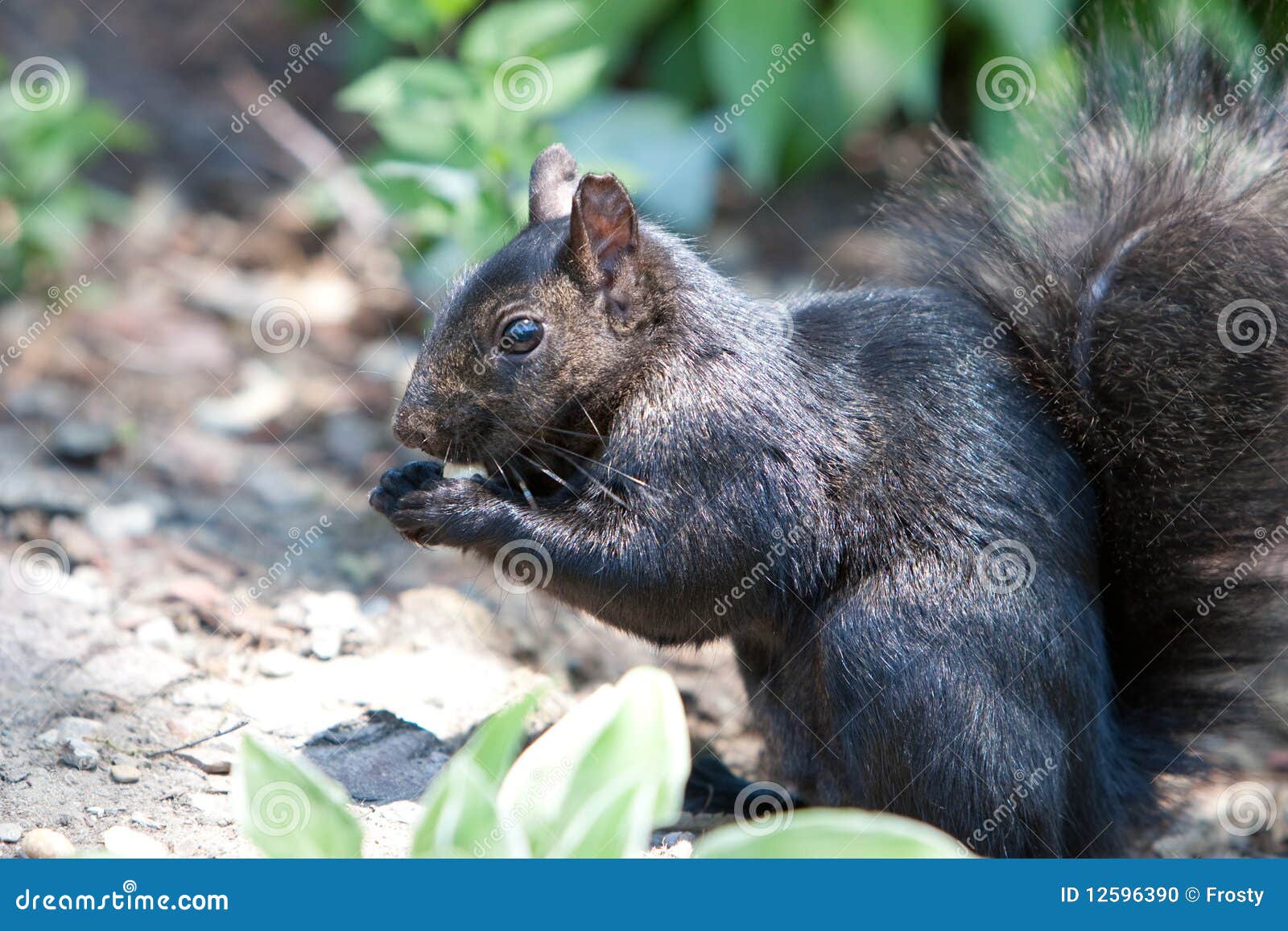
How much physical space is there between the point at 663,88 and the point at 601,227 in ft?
10.2

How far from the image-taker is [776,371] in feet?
8.49

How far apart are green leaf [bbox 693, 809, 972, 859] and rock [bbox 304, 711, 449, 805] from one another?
111 centimetres

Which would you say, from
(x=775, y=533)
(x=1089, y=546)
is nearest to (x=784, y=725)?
(x=775, y=533)

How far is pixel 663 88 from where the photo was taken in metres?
5.51

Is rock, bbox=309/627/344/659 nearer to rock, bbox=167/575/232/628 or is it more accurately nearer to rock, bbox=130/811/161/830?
rock, bbox=167/575/232/628

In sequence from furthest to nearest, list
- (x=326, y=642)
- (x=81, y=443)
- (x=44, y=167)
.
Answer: (x=44, y=167) < (x=81, y=443) < (x=326, y=642)

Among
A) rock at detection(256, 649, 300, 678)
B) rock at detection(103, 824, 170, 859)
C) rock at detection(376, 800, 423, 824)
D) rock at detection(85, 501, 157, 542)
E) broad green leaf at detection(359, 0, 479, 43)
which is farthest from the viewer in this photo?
broad green leaf at detection(359, 0, 479, 43)

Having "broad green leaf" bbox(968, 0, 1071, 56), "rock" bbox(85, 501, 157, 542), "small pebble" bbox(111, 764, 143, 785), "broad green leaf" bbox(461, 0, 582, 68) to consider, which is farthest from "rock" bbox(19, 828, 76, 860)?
"broad green leaf" bbox(968, 0, 1071, 56)

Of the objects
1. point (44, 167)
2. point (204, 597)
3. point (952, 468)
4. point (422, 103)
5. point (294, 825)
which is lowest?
point (204, 597)

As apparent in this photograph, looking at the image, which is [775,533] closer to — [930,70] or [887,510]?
[887,510]

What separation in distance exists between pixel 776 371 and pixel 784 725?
0.76 m

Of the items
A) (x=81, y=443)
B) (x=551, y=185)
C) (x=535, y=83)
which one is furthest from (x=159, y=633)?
(x=535, y=83)

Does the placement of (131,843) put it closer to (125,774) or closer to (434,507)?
(125,774)

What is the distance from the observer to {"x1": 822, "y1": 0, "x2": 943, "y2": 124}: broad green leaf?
5.04m
